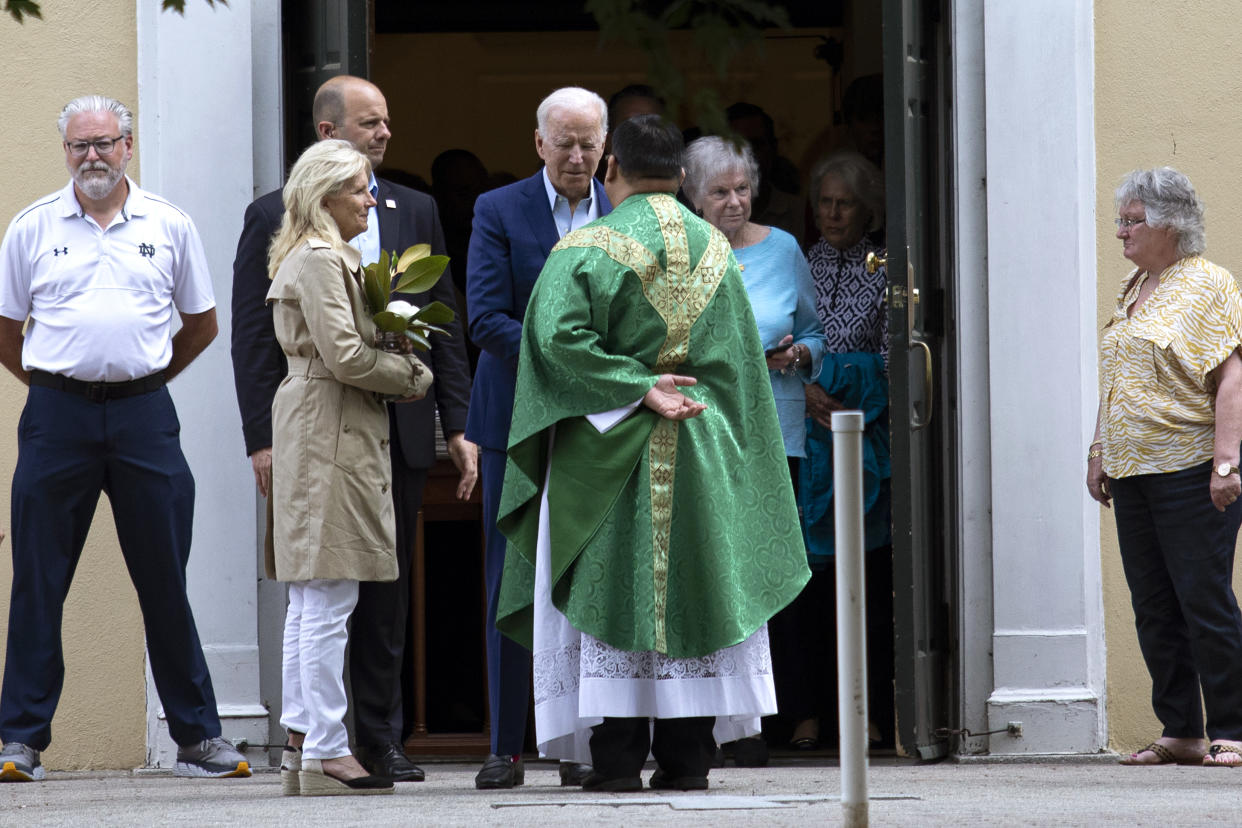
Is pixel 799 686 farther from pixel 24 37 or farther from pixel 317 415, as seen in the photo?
pixel 24 37

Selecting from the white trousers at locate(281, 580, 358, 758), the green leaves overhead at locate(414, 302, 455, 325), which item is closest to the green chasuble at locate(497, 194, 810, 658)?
the green leaves overhead at locate(414, 302, 455, 325)

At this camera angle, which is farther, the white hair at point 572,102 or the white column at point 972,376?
the white column at point 972,376

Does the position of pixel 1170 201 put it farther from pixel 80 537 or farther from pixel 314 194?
pixel 80 537

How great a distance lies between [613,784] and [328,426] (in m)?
1.20

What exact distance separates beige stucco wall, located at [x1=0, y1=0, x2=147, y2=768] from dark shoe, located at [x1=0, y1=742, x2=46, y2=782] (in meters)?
0.78

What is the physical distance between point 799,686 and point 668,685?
162 cm

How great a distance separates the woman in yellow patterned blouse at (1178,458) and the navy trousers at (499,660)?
1.92 meters

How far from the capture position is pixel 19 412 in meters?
6.80

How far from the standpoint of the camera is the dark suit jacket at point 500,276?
229 inches

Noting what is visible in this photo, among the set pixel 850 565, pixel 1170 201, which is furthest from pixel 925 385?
pixel 850 565

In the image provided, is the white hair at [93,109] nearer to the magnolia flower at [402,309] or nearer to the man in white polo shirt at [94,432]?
the man in white polo shirt at [94,432]

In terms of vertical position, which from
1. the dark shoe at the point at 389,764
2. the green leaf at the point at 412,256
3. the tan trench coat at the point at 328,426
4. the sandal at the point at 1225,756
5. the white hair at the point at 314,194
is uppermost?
the white hair at the point at 314,194

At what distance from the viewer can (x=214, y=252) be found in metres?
6.67

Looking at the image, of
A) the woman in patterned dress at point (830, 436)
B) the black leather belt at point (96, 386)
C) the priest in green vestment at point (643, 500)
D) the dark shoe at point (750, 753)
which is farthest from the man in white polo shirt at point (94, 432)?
the woman in patterned dress at point (830, 436)
